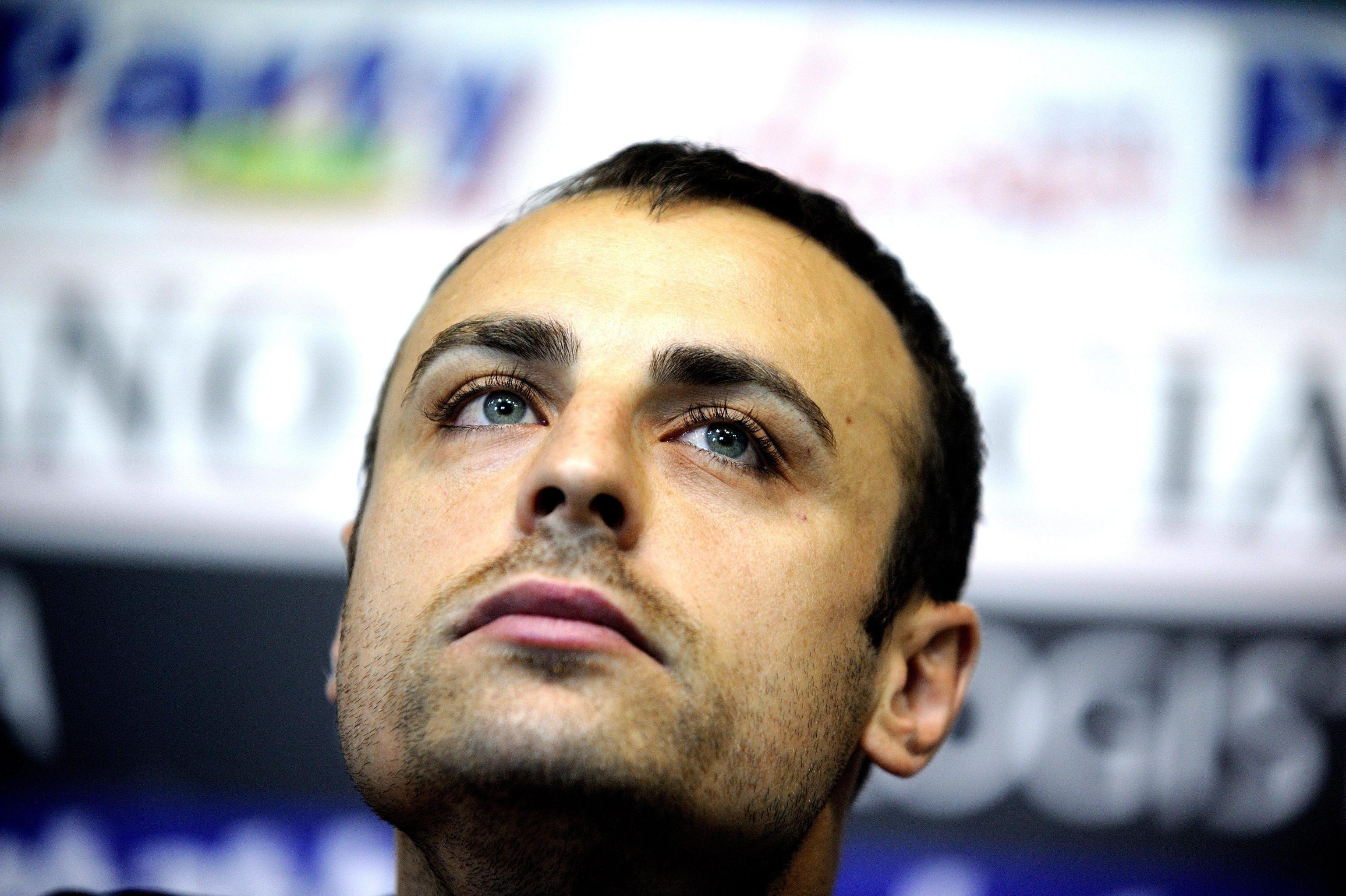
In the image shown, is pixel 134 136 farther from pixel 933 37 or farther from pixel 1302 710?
pixel 1302 710

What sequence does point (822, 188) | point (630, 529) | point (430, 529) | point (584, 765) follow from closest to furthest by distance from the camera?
point (584, 765) → point (630, 529) → point (430, 529) → point (822, 188)

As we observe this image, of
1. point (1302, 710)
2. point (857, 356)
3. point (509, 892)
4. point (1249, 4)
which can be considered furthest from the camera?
point (1249, 4)

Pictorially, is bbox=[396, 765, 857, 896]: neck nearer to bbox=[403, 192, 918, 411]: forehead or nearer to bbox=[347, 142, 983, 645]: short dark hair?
bbox=[347, 142, 983, 645]: short dark hair

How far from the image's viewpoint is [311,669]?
277cm

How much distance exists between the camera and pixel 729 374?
1.36m

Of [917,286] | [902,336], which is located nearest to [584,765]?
[902,336]

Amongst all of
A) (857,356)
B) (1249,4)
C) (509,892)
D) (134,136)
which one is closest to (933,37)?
(1249,4)

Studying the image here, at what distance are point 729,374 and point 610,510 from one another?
0.25 m

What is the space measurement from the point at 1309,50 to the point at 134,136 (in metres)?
3.14

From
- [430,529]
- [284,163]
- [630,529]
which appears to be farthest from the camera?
[284,163]

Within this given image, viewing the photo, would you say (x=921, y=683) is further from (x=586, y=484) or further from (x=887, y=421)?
(x=586, y=484)

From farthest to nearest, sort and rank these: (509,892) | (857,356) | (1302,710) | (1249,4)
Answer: (1249,4) → (1302,710) → (857,356) → (509,892)

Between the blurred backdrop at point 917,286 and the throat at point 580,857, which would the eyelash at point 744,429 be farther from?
the blurred backdrop at point 917,286

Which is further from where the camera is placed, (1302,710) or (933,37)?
(933,37)
